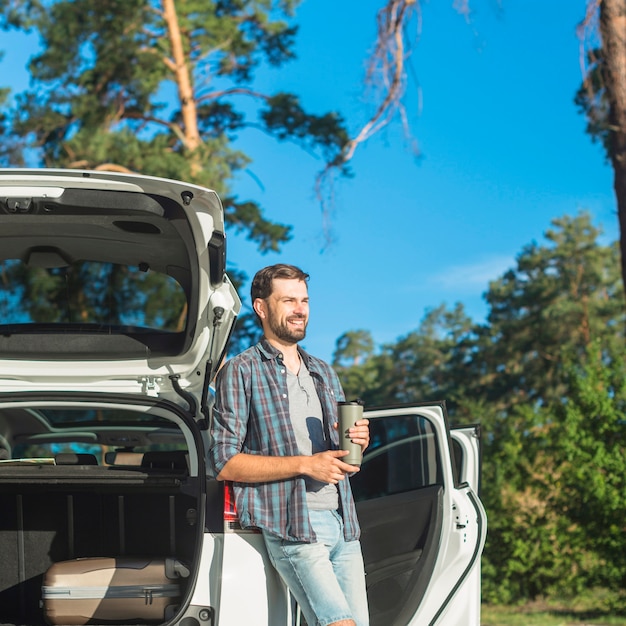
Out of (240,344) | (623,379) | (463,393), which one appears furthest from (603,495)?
(463,393)

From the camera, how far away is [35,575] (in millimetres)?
3930

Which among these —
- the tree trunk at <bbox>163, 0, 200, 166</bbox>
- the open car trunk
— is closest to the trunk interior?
A: the open car trunk

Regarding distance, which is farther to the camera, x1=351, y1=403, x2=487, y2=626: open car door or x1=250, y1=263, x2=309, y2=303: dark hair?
x1=351, y1=403, x2=487, y2=626: open car door

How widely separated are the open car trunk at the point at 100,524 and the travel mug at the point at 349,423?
2.07 feet

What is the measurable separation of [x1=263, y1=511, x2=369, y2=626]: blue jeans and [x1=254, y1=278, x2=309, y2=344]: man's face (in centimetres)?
61

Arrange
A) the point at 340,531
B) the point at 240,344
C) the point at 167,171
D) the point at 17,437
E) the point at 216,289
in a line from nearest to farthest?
the point at 340,531 → the point at 216,289 → the point at 17,437 → the point at 167,171 → the point at 240,344

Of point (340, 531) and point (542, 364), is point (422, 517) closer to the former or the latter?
point (340, 531)

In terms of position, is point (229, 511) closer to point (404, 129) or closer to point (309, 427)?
point (309, 427)

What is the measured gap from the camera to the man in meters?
2.92

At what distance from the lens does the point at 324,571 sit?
294 cm

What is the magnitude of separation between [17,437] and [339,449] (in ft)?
10.0

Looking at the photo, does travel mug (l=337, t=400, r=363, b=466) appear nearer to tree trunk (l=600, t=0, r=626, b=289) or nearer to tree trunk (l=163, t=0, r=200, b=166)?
tree trunk (l=600, t=0, r=626, b=289)

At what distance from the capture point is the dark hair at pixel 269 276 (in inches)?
125

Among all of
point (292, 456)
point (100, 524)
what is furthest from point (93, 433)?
point (292, 456)
